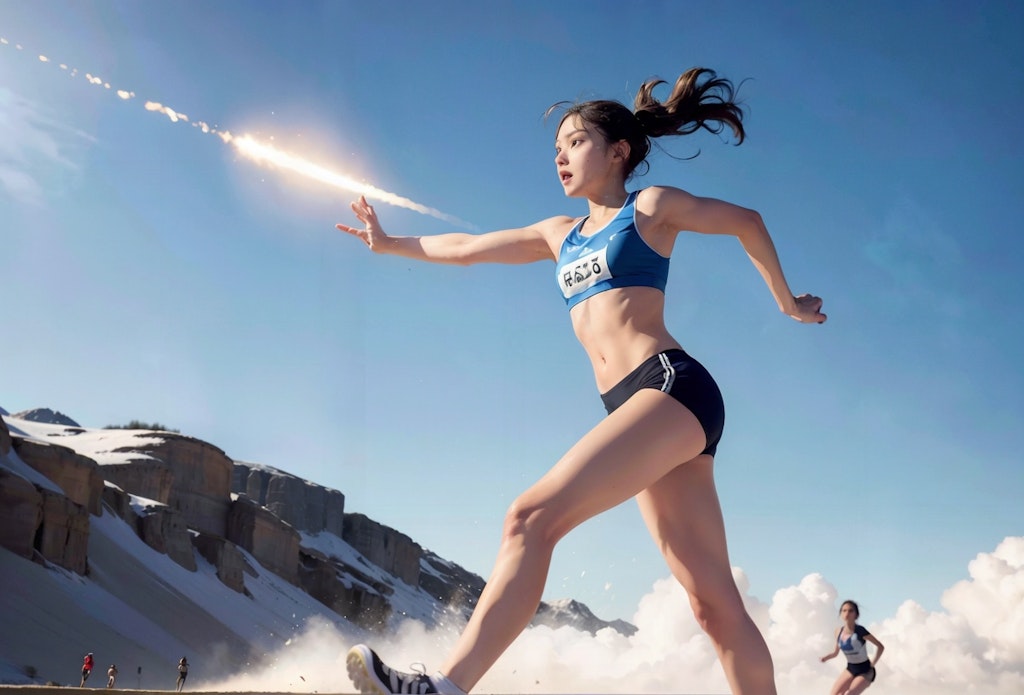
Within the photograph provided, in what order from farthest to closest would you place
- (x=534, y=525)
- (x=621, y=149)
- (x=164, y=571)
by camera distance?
(x=164, y=571) < (x=621, y=149) < (x=534, y=525)

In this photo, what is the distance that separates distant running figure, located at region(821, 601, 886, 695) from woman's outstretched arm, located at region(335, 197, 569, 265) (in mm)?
7562

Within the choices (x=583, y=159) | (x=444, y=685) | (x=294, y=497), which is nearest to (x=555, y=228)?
(x=583, y=159)

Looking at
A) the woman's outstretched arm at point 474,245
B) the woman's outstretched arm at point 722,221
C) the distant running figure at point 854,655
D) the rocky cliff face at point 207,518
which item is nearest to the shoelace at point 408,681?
the woman's outstretched arm at point 722,221

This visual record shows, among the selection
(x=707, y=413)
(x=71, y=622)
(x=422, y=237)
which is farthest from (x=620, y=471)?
(x=71, y=622)

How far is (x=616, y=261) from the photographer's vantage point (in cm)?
395

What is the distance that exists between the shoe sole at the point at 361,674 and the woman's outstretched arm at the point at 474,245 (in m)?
2.30

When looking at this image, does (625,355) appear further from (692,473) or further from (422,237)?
(422,237)

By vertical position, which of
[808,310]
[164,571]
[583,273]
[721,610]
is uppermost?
[164,571]

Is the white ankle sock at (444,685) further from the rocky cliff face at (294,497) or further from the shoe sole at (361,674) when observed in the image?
the rocky cliff face at (294,497)

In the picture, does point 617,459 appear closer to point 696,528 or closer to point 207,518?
point 696,528

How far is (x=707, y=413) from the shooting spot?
12.0ft

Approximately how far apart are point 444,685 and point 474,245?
7.99 feet

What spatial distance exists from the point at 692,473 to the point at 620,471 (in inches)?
27.2

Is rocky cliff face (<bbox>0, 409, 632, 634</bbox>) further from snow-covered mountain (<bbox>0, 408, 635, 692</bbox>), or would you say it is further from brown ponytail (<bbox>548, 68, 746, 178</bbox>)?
brown ponytail (<bbox>548, 68, 746, 178</bbox>)
